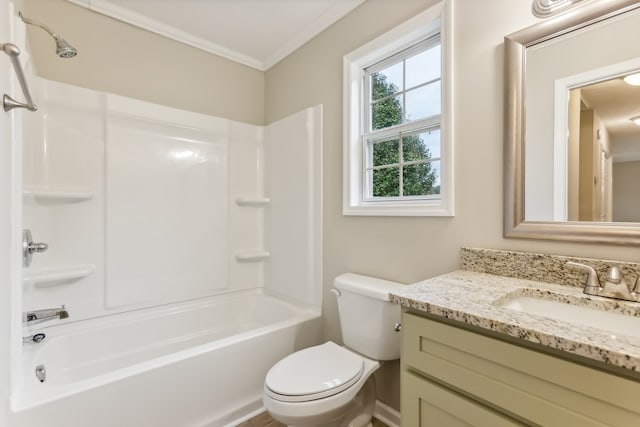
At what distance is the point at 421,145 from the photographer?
1.73 metres

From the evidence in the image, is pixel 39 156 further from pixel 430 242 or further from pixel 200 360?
pixel 430 242

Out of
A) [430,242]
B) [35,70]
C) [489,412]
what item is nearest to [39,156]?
[35,70]

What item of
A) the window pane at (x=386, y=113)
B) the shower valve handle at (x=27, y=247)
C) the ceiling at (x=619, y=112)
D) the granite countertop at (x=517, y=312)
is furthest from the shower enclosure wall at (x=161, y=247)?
the ceiling at (x=619, y=112)

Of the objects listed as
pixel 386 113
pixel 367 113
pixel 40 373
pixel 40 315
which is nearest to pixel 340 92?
pixel 367 113

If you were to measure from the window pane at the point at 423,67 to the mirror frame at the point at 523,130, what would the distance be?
445 mm

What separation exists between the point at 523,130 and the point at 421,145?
0.57 metres

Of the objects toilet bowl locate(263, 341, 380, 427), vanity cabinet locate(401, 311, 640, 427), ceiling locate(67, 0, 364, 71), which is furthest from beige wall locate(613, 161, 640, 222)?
ceiling locate(67, 0, 364, 71)

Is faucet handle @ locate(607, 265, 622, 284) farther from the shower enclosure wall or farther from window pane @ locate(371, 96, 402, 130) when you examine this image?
the shower enclosure wall

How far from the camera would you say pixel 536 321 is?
753mm

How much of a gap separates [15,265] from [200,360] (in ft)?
2.92

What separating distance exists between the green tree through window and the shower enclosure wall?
426 millimetres

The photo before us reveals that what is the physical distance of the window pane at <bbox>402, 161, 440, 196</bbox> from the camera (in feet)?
5.45

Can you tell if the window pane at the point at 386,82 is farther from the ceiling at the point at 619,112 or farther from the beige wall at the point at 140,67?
the beige wall at the point at 140,67

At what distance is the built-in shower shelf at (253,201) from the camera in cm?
256
